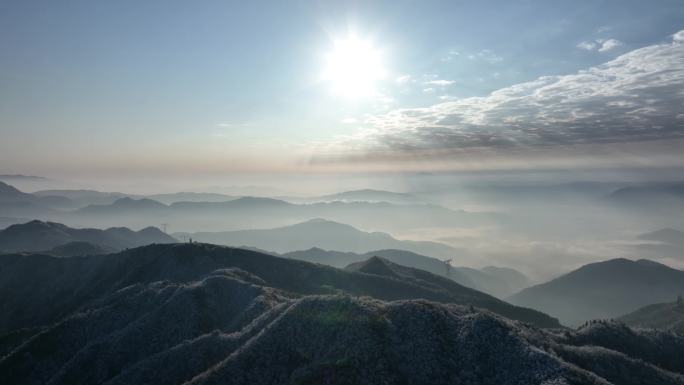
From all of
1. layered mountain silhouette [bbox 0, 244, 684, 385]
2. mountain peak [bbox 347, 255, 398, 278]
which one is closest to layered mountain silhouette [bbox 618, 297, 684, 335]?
mountain peak [bbox 347, 255, 398, 278]

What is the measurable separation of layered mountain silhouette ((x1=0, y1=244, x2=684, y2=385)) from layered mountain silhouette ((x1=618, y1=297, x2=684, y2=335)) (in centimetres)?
9767

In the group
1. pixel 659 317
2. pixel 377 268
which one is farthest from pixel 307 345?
pixel 659 317

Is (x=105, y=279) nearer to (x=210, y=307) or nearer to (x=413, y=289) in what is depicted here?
(x=210, y=307)

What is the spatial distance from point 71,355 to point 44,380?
183 inches

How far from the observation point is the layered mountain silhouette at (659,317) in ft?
439

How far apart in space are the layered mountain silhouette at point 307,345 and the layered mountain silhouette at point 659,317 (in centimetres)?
9767

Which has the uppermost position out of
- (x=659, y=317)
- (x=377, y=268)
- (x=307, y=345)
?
(x=307, y=345)

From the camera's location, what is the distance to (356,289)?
107m

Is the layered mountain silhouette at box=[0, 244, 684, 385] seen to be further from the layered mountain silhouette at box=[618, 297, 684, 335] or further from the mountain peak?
the layered mountain silhouette at box=[618, 297, 684, 335]

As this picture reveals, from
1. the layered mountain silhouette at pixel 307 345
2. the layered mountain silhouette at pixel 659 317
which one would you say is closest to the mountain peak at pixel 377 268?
the layered mountain silhouette at pixel 307 345

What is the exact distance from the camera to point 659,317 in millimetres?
145250

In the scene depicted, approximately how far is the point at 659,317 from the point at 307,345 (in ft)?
537

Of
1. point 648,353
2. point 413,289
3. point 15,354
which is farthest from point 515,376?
point 413,289

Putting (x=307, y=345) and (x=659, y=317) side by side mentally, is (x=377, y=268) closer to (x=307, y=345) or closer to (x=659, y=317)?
(x=307, y=345)
